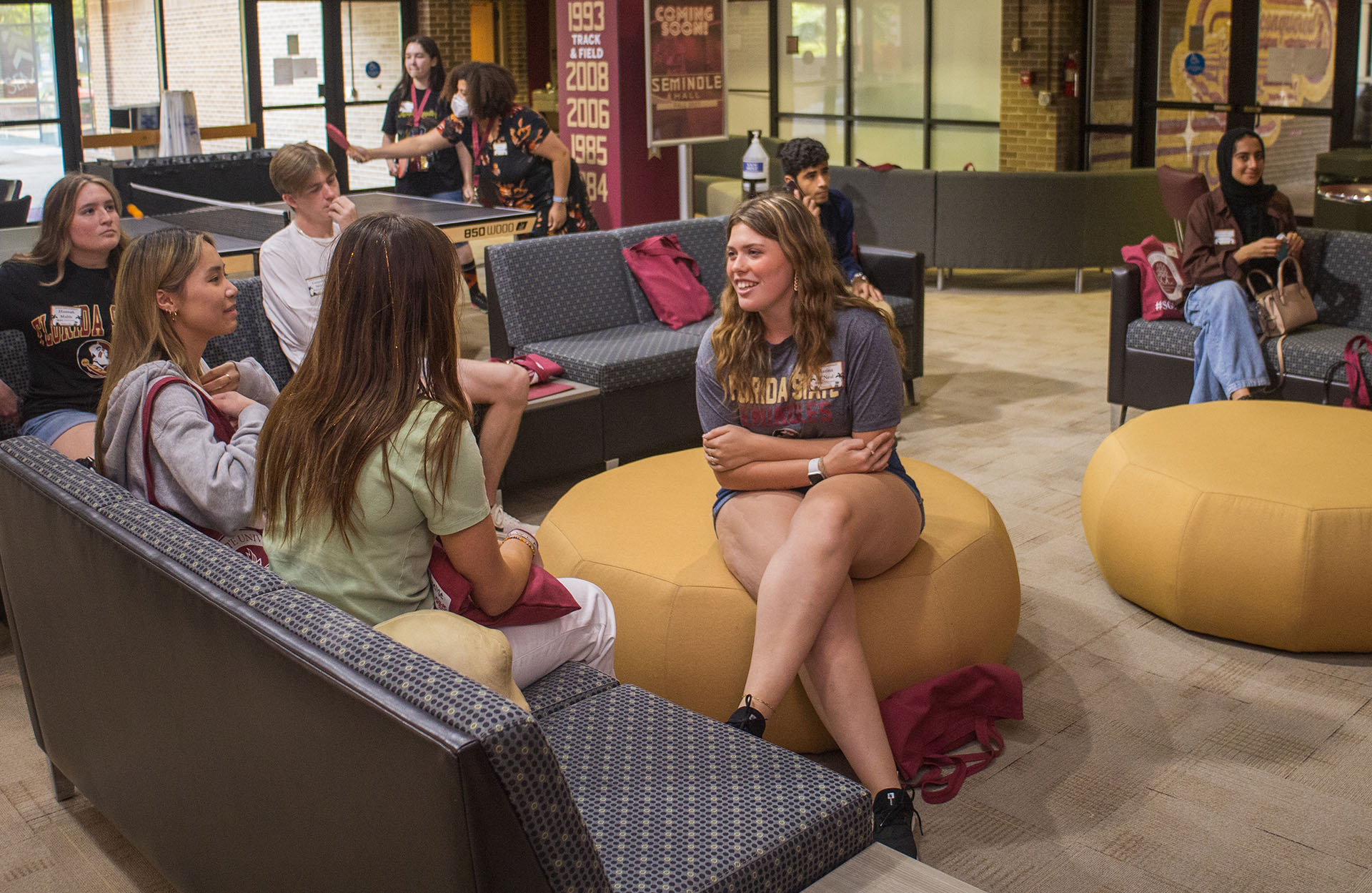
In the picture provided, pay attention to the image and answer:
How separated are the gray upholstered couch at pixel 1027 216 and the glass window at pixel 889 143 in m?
2.44

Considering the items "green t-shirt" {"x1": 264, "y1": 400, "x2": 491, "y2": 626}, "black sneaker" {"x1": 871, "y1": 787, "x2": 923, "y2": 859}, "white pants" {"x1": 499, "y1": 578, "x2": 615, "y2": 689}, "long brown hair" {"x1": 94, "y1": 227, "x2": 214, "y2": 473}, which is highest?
"long brown hair" {"x1": 94, "y1": 227, "x2": 214, "y2": 473}

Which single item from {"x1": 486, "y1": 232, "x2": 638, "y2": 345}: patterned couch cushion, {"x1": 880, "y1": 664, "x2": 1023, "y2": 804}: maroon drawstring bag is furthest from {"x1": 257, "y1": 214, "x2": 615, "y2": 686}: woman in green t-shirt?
{"x1": 486, "y1": 232, "x2": 638, "y2": 345}: patterned couch cushion

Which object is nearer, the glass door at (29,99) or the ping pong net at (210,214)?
the ping pong net at (210,214)

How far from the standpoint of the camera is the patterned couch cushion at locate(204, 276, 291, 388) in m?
4.46

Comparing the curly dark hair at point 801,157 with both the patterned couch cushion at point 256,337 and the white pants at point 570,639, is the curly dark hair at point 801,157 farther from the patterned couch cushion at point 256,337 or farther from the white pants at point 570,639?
the white pants at point 570,639

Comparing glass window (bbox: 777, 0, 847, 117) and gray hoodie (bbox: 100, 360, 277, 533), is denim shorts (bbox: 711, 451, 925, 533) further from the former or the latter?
glass window (bbox: 777, 0, 847, 117)

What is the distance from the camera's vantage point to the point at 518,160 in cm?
701

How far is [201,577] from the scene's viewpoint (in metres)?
2.07

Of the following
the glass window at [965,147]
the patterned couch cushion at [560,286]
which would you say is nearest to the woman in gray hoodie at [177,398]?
the patterned couch cushion at [560,286]

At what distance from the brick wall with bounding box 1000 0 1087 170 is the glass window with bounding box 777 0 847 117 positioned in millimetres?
2039

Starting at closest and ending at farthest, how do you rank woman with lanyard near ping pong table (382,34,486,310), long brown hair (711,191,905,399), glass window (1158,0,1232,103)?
1. long brown hair (711,191,905,399)
2. woman with lanyard near ping pong table (382,34,486,310)
3. glass window (1158,0,1232,103)

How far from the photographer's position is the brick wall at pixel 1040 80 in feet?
34.7

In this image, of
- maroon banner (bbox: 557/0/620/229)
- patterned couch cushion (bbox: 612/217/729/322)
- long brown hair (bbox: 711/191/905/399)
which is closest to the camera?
long brown hair (bbox: 711/191/905/399)

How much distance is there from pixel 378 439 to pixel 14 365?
2.49m
